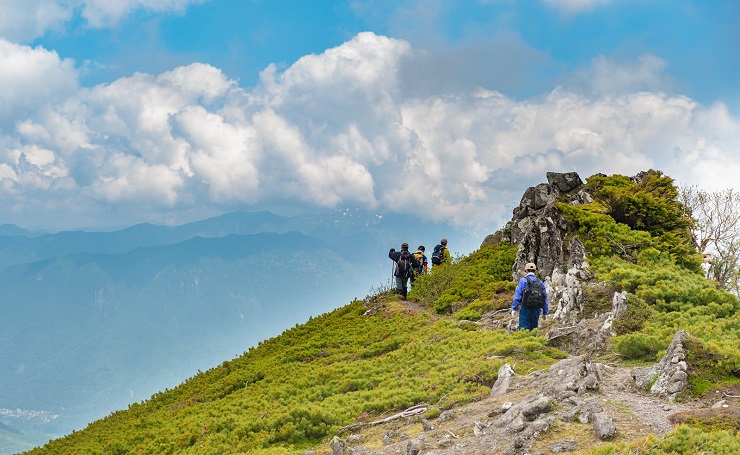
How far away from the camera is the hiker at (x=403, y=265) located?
112 ft

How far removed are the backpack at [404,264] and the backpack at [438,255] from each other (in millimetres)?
3603

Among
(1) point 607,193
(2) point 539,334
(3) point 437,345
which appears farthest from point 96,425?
(1) point 607,193

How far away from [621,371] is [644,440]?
5956 mm

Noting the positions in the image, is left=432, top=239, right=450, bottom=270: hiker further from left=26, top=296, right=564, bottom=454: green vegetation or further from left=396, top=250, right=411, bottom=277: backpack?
left=26, top=296, right=564, bottom=454: green vegetation

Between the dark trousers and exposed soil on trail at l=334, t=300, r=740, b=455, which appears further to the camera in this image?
the dark trousers

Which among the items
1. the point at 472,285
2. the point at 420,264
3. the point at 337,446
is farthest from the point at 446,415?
the point at 420,264

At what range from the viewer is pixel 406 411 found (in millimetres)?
15828

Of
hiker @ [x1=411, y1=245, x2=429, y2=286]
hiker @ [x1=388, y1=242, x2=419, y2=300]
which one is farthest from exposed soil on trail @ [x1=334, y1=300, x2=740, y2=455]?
hiker @ [x1=411, y1=245, x2=429, y2=286]

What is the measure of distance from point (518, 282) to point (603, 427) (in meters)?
13.3

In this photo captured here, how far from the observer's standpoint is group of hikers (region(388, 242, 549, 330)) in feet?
67.1

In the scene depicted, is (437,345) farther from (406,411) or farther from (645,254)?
(645,254)

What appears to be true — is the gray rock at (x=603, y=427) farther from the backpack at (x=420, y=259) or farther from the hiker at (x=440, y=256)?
the hiker at (x=440, y=256)

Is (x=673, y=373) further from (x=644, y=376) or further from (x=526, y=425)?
(x=526, y=425)

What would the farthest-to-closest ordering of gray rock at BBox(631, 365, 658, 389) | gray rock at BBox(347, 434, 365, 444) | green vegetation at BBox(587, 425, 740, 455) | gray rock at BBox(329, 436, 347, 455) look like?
gray rock at BBox(347, 434, 365, 444), gray rock at BBox(329, 436, 347, 455), gray rock at BBox(631, 365, 658, 389), green vegetation at BBox(587, 425, 740, 455)
